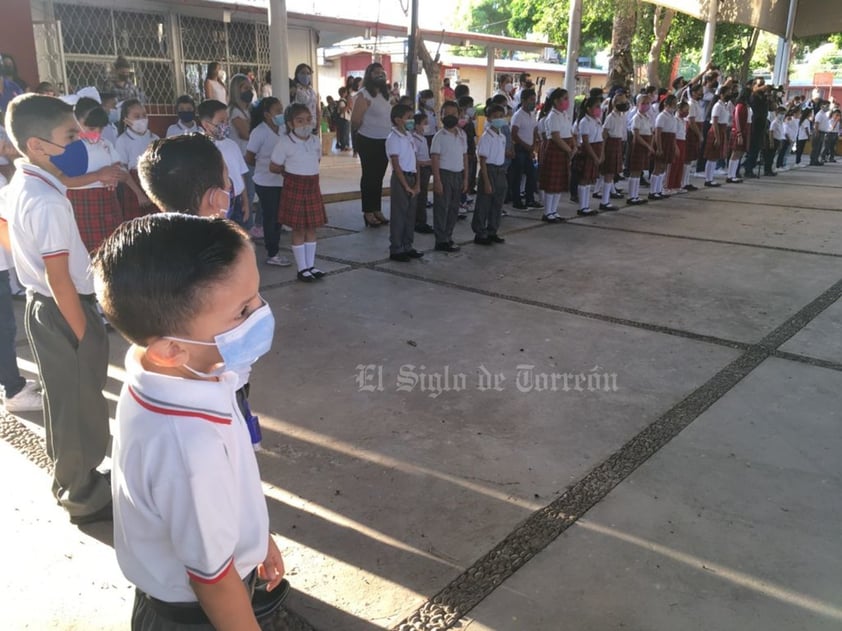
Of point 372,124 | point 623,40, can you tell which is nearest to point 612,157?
point 372,124

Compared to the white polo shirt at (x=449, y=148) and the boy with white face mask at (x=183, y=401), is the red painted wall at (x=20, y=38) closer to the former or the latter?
the white polo shirt at (x=449, y=148)

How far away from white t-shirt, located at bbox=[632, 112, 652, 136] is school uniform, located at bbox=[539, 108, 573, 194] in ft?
5.36

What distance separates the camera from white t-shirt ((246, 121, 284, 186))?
19.1ft

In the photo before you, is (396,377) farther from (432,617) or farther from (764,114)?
(764,114)

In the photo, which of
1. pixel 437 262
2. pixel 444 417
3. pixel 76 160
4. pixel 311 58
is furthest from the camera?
pixel 311 58

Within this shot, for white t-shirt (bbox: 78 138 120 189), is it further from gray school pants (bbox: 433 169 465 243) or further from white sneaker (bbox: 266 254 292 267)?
gray school pants (bbox: 433 169 465 243)

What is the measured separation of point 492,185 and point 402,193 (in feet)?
3.69

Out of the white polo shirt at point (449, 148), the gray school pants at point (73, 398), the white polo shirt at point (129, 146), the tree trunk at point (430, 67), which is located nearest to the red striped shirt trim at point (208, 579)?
the gray school pants at point (73, 398)

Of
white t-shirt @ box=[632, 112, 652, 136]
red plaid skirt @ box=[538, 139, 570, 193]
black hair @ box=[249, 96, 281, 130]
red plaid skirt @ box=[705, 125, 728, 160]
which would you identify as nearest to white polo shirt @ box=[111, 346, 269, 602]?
black hair @ box=[249, 96, 281, 130]

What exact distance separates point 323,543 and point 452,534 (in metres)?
0.45

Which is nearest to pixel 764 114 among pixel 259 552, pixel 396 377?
pixel 396 377

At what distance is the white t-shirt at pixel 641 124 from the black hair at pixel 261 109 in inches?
202

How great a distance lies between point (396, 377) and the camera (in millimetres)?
3658

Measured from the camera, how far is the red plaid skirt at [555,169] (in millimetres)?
7789
